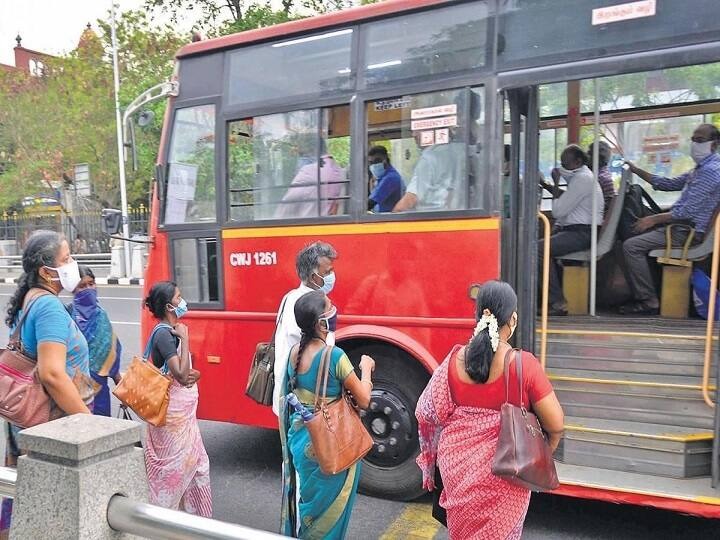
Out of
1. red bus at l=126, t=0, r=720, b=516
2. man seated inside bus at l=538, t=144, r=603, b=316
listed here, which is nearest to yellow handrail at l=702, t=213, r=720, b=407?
red bus at l=126, t=0, r=720, b=516

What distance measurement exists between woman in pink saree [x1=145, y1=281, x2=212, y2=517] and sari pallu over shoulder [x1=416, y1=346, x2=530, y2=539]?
1458 millimetres

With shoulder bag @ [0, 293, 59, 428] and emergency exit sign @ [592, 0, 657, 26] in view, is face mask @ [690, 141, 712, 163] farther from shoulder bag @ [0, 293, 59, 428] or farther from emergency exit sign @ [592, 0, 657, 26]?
shoulder bag @ [0, 293, 59, 428]

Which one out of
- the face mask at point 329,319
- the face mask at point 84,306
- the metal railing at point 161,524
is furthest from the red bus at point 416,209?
the metal railing at point 161,524

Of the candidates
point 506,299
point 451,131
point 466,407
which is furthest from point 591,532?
point 451,131

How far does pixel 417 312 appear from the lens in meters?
3.88

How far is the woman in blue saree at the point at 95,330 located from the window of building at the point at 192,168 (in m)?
0.78

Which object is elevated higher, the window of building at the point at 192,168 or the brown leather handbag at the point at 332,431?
the window of building at the point at 192,168

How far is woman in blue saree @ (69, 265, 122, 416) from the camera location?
15.1ft

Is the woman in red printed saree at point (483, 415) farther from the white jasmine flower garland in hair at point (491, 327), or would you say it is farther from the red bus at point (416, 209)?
the red bus at point (416, 209)

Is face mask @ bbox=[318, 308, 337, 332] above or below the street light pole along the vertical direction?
below

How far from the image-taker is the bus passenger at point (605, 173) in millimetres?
5258

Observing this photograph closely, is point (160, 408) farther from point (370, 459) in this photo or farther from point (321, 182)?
point (321, 182)

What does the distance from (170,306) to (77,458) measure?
138cm

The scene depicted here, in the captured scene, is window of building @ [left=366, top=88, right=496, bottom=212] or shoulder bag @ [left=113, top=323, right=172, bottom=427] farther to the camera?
window of building @ [left=366, top=88, right=496, bottom=212]
